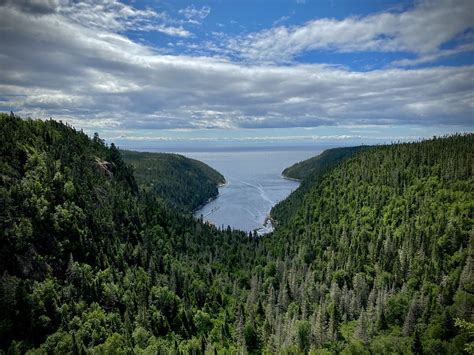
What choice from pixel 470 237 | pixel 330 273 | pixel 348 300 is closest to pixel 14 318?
pixel 348 300

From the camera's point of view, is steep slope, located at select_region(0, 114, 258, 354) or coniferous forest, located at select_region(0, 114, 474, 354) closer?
steep slope, located at select_region(0, 114, 258, 354)

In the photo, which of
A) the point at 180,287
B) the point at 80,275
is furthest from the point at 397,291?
the point at 80,275

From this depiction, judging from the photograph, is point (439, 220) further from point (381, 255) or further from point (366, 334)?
point (366, 334)

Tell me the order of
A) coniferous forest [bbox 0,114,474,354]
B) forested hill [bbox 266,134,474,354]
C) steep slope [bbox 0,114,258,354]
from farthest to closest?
forested hill [bbox 266,134,474,354]
coniferous forest [bbox 0,114,474,354]
steep slope [bbox 0,114,258,354]

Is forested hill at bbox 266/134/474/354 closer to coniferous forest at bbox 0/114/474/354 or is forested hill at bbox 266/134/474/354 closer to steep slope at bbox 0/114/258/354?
coniferous forest at bbox 0/114/474/354

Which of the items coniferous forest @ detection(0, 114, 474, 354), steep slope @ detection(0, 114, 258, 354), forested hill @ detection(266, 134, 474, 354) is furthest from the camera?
forested hill @ detection(266, 134, 474, 354)

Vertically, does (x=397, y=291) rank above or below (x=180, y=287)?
above

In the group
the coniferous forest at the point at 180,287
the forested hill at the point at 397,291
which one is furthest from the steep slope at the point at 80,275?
the forested hill at the point at 397,291

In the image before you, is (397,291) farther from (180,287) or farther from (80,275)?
(80,275)

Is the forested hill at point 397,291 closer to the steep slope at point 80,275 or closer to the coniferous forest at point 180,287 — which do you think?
the coniferous forest at point 180,287

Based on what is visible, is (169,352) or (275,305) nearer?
(169,352)

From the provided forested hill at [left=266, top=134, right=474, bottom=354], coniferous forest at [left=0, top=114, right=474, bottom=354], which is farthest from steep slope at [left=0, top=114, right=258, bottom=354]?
forested hill at [left=266, top=134, right=474, bottom=354]
